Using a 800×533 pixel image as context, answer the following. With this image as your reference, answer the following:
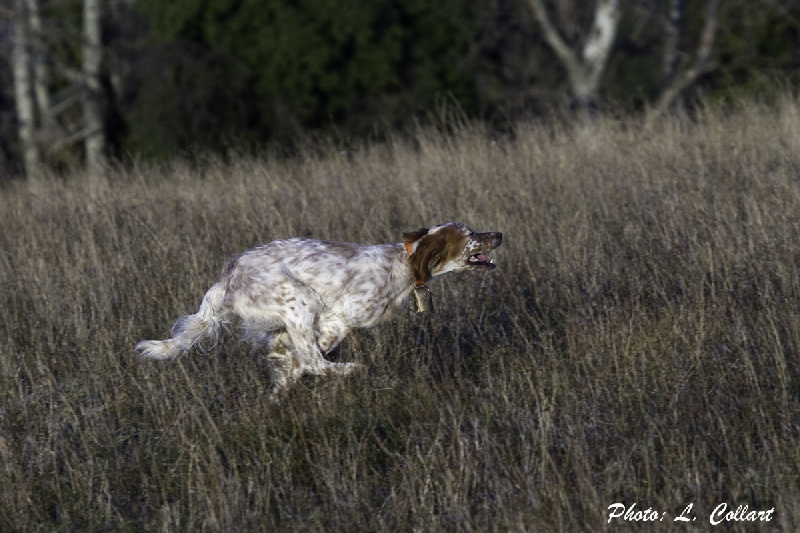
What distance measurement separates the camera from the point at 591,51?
1185 cm

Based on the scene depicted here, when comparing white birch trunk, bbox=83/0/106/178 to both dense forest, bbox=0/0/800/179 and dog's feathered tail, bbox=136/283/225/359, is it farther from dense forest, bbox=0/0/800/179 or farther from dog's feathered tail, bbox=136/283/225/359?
dog's feathered tail, bbox=136/283/225/359

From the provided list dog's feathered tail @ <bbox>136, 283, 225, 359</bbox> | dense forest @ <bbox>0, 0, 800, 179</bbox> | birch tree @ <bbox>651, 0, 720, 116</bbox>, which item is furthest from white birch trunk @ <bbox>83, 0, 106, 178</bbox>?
dog's feathered tail @ <bbox>136, 283, 225, 359</bbox>

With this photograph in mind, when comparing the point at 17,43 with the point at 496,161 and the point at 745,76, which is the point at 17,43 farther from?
the point at 745,76

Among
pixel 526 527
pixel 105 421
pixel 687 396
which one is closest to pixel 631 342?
pixel 687 396

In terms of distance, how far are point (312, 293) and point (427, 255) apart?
53 cm

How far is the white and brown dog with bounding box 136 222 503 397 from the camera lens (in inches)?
178

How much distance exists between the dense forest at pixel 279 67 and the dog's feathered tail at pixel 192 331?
9.33m

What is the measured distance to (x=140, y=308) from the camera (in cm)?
566

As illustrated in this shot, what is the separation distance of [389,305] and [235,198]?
3221 millimetres

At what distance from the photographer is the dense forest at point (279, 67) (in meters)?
14.2

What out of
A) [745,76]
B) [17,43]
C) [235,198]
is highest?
[17,43]

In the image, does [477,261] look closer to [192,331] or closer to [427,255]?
[427,255]

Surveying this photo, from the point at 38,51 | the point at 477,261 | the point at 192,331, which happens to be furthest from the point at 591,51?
the point at 192,331

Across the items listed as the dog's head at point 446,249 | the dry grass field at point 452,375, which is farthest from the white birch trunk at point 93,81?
the dog's head at point 446,249
